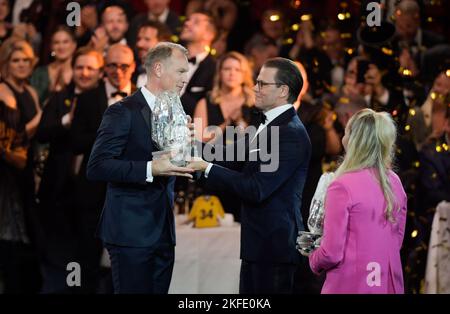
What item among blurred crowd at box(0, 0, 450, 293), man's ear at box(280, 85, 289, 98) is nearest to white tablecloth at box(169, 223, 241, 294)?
blurred crowd at box(0, 0, 450, 293)

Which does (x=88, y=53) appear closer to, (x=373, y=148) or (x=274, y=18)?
(x=274, y=18)

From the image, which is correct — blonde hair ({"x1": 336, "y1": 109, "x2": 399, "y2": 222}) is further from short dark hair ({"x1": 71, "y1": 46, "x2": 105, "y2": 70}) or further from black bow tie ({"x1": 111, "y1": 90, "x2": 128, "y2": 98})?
short dark hair ({"x1": 71, "y1": 46, "x2": 105, "y2": 70})

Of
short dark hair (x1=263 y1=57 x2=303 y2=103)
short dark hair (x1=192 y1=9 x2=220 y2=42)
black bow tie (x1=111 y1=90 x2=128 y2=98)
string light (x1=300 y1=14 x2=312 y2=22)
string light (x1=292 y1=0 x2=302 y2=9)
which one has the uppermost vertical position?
string light (x1=292 y1=0 x2=302 y2=9)

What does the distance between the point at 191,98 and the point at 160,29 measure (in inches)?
25.4

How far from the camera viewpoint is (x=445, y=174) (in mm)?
7113

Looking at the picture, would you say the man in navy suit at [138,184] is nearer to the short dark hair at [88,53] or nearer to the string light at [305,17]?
the short dark hair at [88,53]

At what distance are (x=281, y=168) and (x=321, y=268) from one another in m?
0.70

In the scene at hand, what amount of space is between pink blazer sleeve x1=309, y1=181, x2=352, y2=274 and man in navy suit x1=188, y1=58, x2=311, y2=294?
63 centimetres

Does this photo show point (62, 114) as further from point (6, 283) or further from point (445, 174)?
point (445, 174)

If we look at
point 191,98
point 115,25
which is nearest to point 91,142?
point 191,98

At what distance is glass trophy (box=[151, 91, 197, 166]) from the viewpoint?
4.76m

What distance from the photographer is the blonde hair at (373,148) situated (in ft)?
14.5

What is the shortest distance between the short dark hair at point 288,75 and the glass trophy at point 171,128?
2.00 ft

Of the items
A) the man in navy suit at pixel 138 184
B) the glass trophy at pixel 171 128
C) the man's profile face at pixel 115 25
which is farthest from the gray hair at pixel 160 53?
the man's profile face at pixel 115 25
